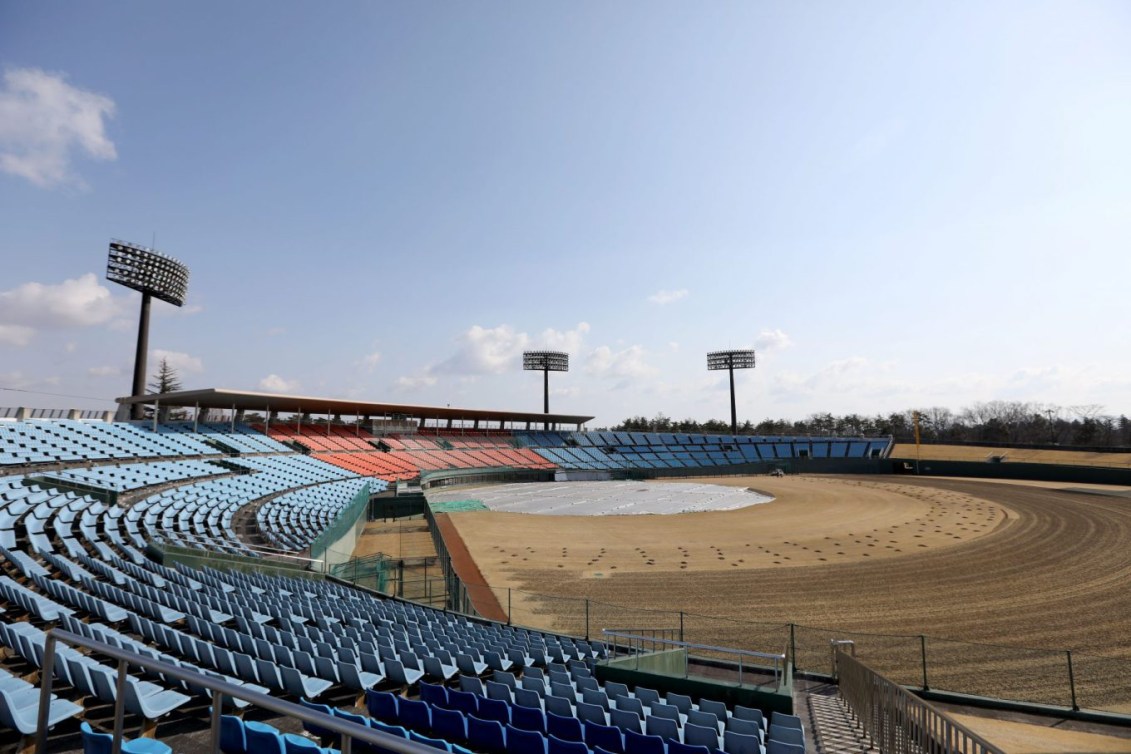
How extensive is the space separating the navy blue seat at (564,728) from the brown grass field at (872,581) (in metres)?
7.73

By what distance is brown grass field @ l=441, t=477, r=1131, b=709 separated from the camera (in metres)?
14.9

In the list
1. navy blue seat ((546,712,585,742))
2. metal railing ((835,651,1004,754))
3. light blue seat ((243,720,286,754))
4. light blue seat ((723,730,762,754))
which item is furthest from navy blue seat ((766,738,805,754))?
light blue seat ((243,720,286,754))

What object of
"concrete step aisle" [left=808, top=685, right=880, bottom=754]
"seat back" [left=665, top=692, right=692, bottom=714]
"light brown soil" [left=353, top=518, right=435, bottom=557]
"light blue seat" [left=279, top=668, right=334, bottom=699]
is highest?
"light blue seat" [left=279, top=668, right=334, bottom=699]

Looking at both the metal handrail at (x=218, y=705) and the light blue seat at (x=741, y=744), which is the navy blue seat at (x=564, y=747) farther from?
the metal handrail at (x=218, y=705)

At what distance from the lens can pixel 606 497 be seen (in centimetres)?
5659

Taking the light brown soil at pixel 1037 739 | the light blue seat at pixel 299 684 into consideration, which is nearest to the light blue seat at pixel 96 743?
the light blue seat at pixel 299 684

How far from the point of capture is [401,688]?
9.88 metres

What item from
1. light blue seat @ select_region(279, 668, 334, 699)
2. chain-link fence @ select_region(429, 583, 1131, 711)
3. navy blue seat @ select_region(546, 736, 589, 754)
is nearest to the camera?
navy blue seat @ select_region(546, 736, 589, 754)

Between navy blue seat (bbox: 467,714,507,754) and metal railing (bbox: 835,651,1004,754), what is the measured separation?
180 inches

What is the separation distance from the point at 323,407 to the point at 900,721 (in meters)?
→ 64.2

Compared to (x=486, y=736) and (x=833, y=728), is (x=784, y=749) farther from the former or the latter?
(x=486, y=736)

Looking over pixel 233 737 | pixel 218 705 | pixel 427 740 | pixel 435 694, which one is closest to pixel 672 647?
pixel 435 694

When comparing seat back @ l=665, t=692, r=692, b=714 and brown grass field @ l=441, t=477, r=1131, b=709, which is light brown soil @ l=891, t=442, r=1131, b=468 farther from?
seat back @ l=665, t=692, r=692, b=714

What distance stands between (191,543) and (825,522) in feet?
118
